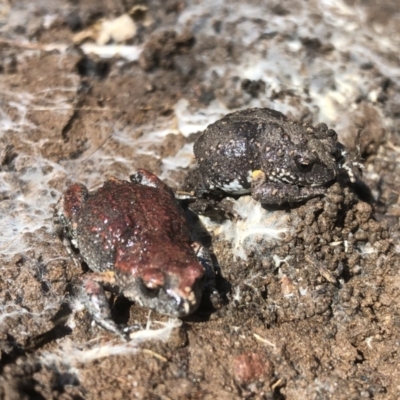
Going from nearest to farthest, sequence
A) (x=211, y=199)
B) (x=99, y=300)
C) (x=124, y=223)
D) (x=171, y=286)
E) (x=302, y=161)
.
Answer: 1. (x=171, y=286)
2. (x=99, y=300)
3. (x=124, y=223)
4. (x=302, y=161)
5. (x=211, y=199)

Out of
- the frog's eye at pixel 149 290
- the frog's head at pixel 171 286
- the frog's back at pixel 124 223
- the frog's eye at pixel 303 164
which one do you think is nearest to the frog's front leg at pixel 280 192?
the frog's eye at pixel 303 164

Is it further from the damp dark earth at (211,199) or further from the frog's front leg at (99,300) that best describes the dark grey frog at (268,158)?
the frog's front leg at (99,300)

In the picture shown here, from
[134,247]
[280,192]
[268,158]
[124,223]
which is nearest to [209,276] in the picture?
[134,247]

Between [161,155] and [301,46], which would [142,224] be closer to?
[161,155]

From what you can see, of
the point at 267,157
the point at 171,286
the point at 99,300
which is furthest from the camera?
the point at 267,157

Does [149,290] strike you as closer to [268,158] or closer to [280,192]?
[280,192]

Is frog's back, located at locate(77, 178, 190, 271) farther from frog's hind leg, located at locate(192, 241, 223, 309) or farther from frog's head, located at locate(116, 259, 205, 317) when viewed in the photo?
frog's head, located at locate(116, 259, 205, 317)

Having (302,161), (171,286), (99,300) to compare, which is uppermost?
(302,161)

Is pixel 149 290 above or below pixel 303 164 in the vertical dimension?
below
